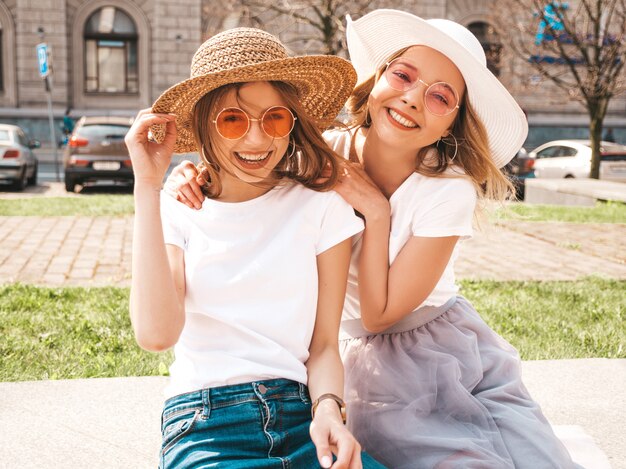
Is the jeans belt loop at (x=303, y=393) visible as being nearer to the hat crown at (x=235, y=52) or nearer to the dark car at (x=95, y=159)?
the hat crown at (x=235, y=52)

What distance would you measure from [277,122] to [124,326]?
2.89m

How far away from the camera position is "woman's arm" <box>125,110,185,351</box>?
1.92m

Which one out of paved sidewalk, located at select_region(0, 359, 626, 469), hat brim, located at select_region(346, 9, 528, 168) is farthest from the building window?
hat brim, located at select_region(346, 9, 528, 168)

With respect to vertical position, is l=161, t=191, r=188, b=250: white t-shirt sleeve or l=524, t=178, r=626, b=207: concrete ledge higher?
l=161, t=191, r=188, b=250: white t-shirt sleeve

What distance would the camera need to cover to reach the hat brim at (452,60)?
2.33 metres

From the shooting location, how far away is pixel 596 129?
1634 cm

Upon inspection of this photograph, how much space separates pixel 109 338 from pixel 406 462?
8.33 ft

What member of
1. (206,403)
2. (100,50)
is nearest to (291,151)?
(206,403)

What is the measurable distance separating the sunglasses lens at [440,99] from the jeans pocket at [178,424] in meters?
1.17

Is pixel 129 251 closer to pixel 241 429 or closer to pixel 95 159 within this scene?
pixel 241 429

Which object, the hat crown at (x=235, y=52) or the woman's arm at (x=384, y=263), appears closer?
the hat crown at (x=235, y=52)

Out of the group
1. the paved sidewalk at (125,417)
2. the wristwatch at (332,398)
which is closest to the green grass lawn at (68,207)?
the paved sidewalk at (125,417)

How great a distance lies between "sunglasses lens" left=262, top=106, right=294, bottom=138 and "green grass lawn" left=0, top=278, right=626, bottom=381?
7.07 ft

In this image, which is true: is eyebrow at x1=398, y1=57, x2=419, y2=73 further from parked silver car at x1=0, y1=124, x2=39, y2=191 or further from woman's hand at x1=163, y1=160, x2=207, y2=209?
parked silver car at x1=0, y1=124, x2=39, y2=191
